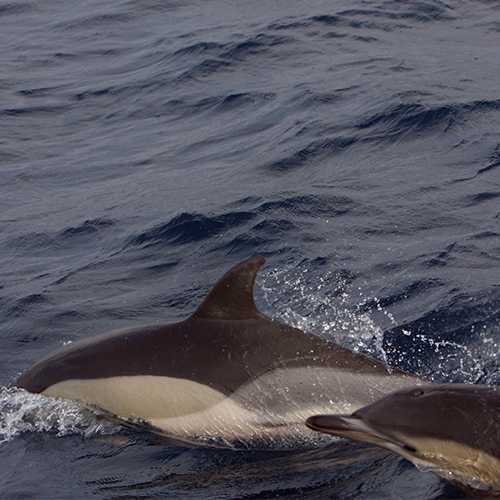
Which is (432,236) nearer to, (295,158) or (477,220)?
(477,220)

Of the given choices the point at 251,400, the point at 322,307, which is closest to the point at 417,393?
the point at 251,400

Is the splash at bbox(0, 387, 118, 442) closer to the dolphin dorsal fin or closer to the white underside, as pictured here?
the white underside

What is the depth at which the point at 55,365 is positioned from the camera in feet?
19.9

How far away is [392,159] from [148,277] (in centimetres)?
485

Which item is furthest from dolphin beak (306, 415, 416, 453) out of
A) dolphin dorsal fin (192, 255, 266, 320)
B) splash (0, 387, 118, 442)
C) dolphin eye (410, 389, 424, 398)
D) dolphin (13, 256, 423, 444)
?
splash (0, 387, 118, 442)

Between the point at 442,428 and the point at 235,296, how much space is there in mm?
1821

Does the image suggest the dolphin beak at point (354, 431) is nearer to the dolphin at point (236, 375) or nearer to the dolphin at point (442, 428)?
the dolphin at point (442, 428)

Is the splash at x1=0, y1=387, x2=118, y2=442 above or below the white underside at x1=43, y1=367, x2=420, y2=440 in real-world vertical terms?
below

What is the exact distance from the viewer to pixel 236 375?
5293 mm

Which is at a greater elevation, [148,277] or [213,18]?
[213,18]

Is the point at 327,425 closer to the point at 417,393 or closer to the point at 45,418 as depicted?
the point at 417,393

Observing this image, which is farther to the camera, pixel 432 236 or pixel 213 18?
pixel 213 18

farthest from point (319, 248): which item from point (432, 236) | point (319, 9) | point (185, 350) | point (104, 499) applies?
point (319, 9)

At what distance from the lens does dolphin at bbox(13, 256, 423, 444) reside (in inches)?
205
